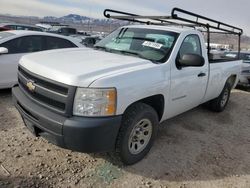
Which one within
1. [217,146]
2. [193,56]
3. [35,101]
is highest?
[193,56]

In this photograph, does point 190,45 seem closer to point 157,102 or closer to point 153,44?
point 153,44

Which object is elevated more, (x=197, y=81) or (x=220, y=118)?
(x=197, y=81)

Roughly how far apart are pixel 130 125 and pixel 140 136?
442 mm

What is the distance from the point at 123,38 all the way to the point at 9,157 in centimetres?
248

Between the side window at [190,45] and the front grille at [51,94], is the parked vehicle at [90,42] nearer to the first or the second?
the side window at [190,45]

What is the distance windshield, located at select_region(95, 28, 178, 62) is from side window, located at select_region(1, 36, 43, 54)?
2.37 metres

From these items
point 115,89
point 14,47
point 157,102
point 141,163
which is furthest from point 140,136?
point 14,47

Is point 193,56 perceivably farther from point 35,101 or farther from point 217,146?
point 35,101

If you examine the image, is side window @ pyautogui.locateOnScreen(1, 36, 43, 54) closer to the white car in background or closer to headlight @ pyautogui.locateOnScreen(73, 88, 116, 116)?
the white car in background

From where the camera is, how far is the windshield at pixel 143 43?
4113 mm

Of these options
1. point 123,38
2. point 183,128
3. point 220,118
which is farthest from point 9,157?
point 220,118

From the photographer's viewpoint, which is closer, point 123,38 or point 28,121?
point 28,121

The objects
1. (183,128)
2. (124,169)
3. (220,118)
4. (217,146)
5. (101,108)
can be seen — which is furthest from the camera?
(220,118)

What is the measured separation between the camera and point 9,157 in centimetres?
367
